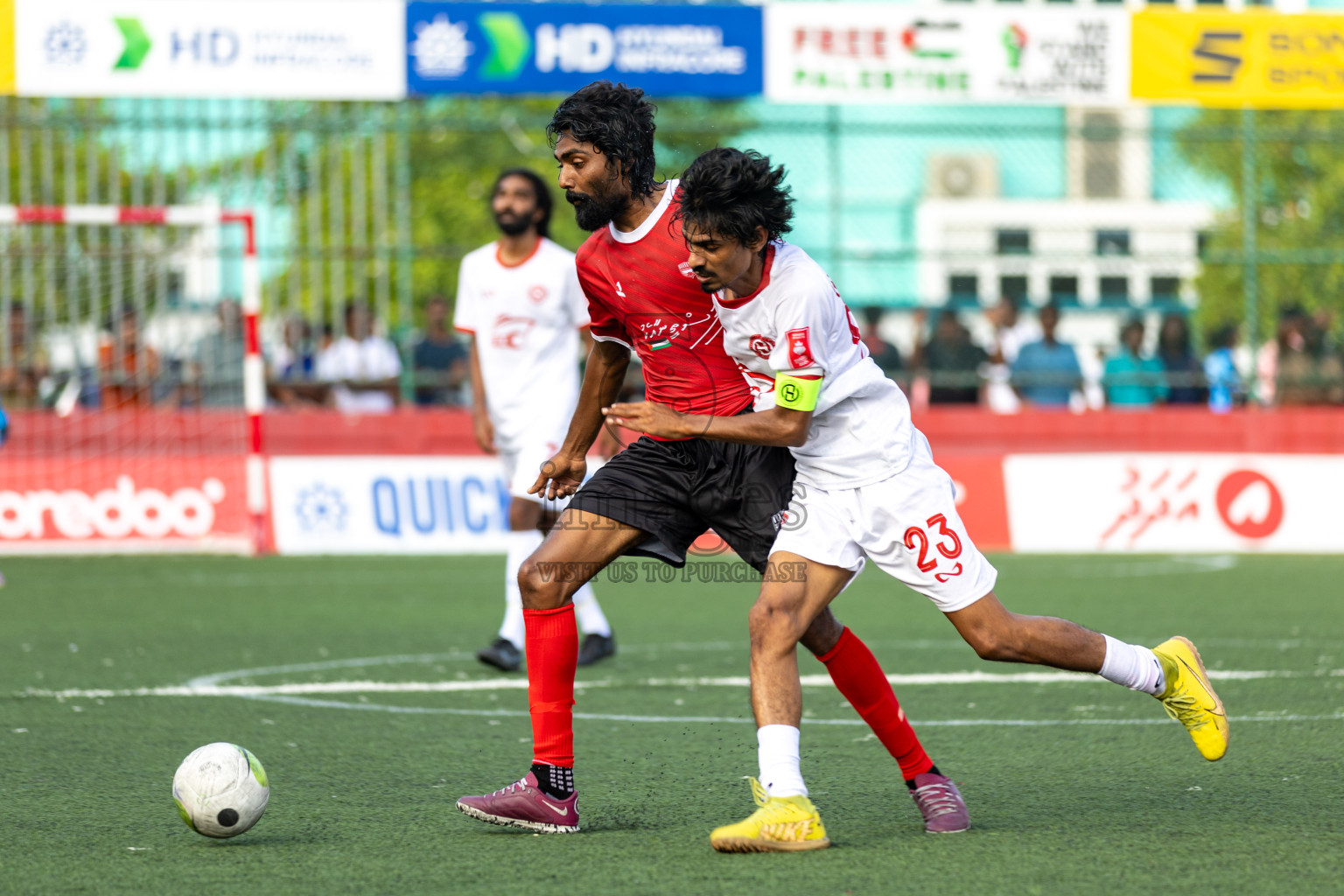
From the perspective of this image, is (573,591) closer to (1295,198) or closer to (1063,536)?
(1063,536)

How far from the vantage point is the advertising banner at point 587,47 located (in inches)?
586

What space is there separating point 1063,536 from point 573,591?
10.3 m

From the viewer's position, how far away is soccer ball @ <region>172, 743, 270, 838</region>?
4.45m

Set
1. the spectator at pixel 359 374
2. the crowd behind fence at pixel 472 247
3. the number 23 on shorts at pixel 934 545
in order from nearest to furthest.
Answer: the number 23 on shorts at pixel 934 545
the crowd behind fence at pixel 472 247
the spectator at pixel 359 374

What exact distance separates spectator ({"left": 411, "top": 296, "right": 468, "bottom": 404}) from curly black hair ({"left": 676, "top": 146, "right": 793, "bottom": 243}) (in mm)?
10963

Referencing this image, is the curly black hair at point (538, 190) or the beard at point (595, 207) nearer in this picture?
the beard at point (595, 207)

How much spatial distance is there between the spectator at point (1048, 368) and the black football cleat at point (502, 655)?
339 inches

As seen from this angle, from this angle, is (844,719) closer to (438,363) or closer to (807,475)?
(807,475)

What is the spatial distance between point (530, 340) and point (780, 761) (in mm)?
4189

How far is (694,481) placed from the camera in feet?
16.0

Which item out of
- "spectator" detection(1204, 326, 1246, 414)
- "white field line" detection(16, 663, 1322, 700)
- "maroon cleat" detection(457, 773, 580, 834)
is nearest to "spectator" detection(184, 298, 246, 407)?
"white field line" detection(16, 663, 1322, 700)

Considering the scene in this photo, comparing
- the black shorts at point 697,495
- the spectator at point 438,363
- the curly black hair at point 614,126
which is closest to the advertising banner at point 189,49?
the spectator at point 438,363

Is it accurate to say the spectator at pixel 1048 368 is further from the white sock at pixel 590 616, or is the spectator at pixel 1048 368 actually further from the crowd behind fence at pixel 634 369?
the white sock at pixel 590 616

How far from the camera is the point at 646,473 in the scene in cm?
491
